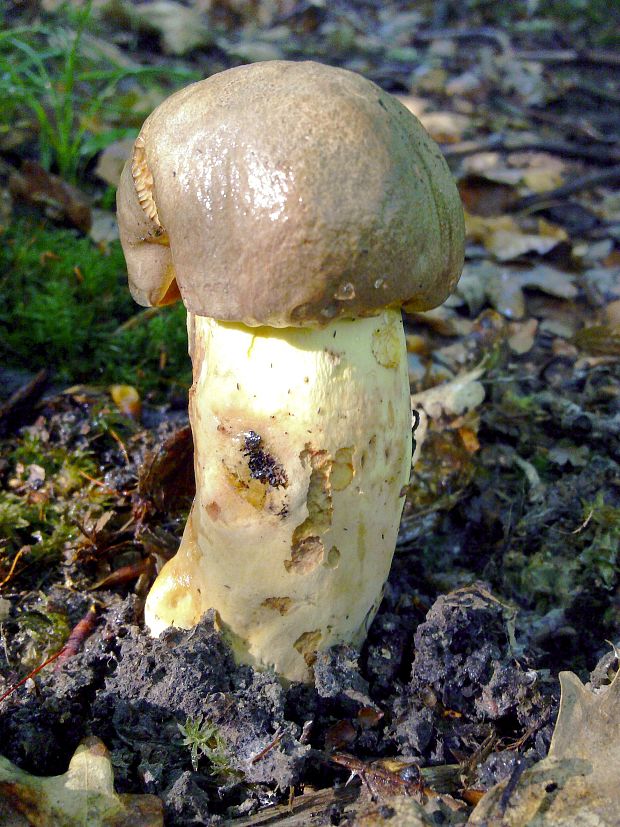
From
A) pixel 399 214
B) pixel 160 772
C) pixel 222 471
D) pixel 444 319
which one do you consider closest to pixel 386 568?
pixel 222 471

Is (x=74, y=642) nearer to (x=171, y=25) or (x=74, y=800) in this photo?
(x=74, y=800)

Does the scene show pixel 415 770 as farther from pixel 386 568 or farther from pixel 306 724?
pixel 386 568

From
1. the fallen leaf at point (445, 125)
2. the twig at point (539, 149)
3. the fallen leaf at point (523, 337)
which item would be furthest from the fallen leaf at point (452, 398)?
the fallen leaf at point (445, 125)

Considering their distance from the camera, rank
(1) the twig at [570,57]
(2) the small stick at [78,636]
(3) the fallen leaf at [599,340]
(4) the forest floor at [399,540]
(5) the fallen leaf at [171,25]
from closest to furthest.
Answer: (4) the forest floor at [399,540]
(2) the small stick at [78,636]
(3) the fallen leaf at [599,340]
(5) the fallen leaf at [171,25]
(1) the twig at [570,57]

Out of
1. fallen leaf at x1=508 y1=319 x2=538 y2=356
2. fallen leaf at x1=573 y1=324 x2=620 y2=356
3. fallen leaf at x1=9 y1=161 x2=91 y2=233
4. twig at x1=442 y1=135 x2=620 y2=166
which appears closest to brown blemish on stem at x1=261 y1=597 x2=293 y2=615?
fallen leaf at x1=508 y1=319 x2=538 y2=356

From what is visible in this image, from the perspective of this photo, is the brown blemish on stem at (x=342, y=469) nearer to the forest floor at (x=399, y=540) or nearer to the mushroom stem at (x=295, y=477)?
the mushroom stem at (x=295, y=477)

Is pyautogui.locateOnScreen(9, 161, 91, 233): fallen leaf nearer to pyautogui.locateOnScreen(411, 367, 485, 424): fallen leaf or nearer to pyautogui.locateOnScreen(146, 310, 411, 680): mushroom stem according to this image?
pyautogui.locateOnScreen(411, 367, 485, 424): fallen leaf

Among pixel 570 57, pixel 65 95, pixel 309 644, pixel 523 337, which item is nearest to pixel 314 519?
pixel 309 644
